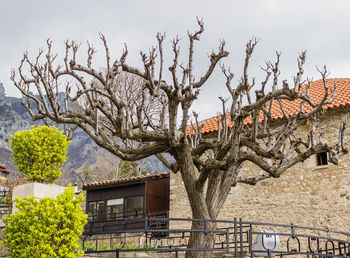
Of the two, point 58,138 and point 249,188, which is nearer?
point 58,138

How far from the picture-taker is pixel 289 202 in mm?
17578

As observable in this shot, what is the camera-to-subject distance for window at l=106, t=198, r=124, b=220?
75.7 ft

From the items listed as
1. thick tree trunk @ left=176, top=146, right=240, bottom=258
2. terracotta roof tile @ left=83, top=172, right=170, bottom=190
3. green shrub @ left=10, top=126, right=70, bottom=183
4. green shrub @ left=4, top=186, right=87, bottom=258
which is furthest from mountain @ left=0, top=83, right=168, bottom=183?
green shrub @ left=4, top=186, right=87, bottom=258

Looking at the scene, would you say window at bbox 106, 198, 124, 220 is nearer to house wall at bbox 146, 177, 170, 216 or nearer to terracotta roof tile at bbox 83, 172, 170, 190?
terracotta roof tile at bbox 83, 172, 170, 190

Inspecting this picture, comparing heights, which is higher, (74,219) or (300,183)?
(300,183)

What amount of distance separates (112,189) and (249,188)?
8629 millimetres

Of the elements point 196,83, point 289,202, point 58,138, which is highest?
point 196,83

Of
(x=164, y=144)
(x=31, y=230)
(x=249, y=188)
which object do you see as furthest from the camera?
(x=249, y=188)

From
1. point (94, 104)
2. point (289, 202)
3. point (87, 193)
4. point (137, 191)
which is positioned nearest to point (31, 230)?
point (94, 104)

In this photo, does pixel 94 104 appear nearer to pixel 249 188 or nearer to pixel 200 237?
pixel 200 237

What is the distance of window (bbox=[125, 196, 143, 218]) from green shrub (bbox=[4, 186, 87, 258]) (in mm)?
14046

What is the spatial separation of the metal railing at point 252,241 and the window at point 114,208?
267 centimetres

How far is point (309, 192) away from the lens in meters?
17.2

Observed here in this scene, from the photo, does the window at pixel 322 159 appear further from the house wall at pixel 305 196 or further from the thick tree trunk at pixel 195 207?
the thick tree trunk at pixel 195 207
